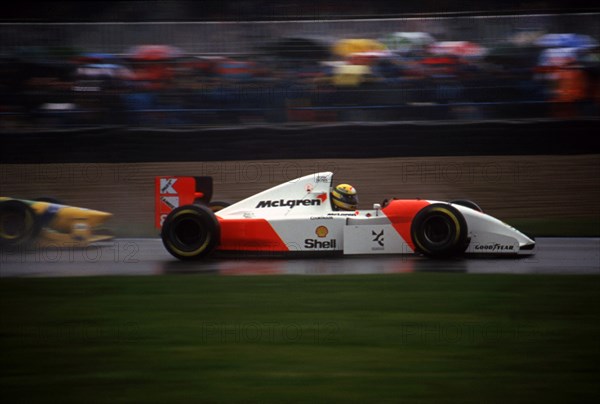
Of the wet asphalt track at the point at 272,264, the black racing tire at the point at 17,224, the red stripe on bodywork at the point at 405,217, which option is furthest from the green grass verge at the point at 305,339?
the black racing tire at the point at 17,224

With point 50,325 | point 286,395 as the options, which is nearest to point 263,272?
point 50,325

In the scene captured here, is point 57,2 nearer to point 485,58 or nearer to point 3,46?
point 3,46

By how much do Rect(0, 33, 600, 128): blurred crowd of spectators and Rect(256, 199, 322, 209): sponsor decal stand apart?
17.6 ft

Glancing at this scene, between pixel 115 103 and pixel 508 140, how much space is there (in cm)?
728

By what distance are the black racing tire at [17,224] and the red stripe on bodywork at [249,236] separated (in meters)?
2.67

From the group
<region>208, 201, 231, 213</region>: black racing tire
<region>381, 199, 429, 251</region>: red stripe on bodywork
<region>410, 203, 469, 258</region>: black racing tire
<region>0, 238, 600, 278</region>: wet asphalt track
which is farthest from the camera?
<region>208, 201, 231, 213</region>: black racing tire

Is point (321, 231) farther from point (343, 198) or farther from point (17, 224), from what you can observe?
point (17, 224)

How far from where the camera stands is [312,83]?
15000 mm

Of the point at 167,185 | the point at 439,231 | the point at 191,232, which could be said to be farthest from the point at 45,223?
the point at 439,231

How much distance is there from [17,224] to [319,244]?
159 inches

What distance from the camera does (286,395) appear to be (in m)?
4.46

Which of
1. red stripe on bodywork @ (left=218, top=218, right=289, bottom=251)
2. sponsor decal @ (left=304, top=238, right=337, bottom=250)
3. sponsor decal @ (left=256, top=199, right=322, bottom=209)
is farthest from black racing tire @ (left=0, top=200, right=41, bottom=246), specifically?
sponsor decal @ (left=304, top=238, right=337, bottom=250)

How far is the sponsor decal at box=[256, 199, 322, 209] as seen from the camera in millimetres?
9367

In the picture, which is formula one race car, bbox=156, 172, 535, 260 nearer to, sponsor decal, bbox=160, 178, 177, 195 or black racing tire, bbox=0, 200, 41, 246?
sponsor decal, bbox=160, 178, 177, 195
